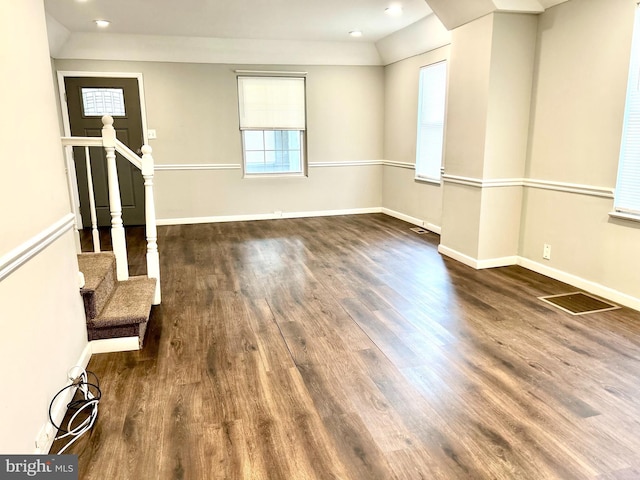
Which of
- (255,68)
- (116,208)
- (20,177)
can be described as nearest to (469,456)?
(20,177)

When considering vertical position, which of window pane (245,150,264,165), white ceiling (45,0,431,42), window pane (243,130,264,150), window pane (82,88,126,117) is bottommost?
window pane (245,150,264,165)

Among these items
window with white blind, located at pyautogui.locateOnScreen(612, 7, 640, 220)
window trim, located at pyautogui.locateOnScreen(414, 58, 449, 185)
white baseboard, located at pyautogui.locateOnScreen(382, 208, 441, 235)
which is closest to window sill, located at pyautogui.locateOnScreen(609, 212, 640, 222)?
window with white blind, located at pyautogui.locateOnScreen(612, 7, 640, 220)

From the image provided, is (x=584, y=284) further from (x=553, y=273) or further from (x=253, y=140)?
(x=253, y=140)

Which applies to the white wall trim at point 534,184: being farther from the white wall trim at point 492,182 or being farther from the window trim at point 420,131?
the window trim at point 420,131

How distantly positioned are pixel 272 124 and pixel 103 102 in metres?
2.27

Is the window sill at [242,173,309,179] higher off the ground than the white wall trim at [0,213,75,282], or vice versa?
the white wall trim at [0,213,75,282]

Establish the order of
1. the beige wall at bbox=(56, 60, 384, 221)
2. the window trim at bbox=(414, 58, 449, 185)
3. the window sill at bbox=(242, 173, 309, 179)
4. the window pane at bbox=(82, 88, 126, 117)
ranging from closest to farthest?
the window trim at bbox=(414, 58, 449, 185) < the window pane at bbox=(82, 88, 126, 117) < the beige wall at bbox=(56, 60, 384, 221) < the window sill at bbox=(242, 173, 309, 179)

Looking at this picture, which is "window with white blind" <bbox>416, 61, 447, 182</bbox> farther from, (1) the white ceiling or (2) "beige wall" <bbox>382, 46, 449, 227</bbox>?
(1) the white ceiling

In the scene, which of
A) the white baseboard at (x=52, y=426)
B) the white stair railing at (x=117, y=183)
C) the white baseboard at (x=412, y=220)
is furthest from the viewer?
the white baseboard at (x=412, y=220)

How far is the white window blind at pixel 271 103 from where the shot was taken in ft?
20.7

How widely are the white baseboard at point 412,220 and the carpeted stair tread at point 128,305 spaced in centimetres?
362

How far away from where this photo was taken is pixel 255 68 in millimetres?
6266

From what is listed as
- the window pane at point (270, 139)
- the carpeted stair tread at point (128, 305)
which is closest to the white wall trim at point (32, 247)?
the carpeted stair tread at point (128, 305)

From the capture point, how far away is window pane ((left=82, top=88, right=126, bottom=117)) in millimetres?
5895
